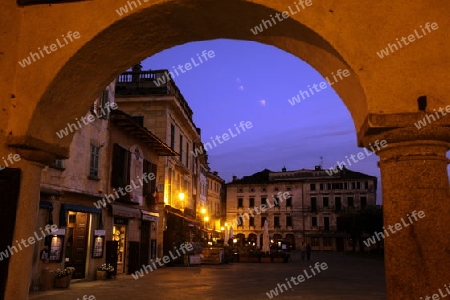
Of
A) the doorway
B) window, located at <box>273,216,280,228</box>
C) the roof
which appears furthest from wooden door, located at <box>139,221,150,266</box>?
the roof

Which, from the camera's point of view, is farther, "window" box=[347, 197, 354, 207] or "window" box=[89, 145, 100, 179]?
"window" box=[347, 197, 354, 207]

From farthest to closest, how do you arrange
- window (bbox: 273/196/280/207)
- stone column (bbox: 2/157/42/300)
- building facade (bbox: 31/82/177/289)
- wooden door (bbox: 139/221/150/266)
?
window (bbox: 273/196/280/207)
wooden door (bbox: 139/221/150/266)
building facade (bbox: 31/82/177/289)
stone column (bbox: 2/157/42/300)

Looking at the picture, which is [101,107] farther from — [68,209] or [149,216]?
[149,216]

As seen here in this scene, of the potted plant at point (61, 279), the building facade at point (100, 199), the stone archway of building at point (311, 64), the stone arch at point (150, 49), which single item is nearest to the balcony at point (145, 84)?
the building facade at point (100, 199)

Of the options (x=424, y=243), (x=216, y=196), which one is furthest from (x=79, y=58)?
(x=216, y=196)

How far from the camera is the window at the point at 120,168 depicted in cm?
1773

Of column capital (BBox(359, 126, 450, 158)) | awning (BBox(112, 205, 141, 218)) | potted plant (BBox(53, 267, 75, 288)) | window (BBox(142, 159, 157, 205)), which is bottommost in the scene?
potted plant (BBox(53, 267, 75, 288))

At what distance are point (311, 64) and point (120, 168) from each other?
578 inches

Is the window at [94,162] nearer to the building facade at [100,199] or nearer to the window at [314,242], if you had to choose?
the building facade at [100,199]

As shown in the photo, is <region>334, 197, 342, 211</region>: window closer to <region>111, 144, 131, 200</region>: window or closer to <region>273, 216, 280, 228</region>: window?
<region>273, 216, 280, 228</region>: window

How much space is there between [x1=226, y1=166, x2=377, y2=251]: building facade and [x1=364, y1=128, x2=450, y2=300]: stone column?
60521 millimetres

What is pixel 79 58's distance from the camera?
4.35m

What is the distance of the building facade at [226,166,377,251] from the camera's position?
6350 cm

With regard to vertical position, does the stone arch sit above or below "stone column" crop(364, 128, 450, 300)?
above
